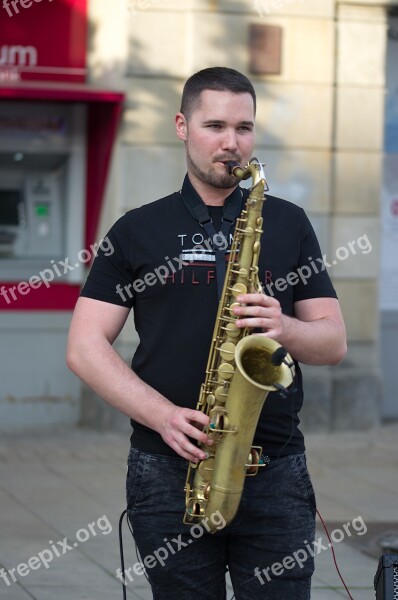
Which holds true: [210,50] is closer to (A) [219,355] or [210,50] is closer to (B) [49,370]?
(B) [49,370]

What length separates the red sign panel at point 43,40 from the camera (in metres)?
9.10

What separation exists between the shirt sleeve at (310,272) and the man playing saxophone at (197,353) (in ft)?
0.10

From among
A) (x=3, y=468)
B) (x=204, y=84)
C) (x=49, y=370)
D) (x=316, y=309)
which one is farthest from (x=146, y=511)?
(x=49, y=370)

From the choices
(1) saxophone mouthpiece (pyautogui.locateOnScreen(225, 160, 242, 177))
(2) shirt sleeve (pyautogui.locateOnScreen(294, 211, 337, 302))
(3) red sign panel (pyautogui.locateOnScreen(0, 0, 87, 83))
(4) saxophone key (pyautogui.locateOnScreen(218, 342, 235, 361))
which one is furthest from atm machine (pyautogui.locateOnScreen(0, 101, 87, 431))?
(4) saxophone key (pyautogui.locateOnScreen(218, 342, 235, 361))

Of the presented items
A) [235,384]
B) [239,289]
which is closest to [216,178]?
[239,289]

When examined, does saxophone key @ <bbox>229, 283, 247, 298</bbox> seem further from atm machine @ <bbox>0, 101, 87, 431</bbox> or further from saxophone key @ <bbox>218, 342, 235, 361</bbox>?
atm machine @ <bbox>0, 101, 87, 431</bbox>

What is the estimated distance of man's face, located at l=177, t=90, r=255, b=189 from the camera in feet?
11.0

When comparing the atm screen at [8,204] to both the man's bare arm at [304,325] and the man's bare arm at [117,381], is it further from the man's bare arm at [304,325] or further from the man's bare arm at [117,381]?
the man's bare arm at [304,325]

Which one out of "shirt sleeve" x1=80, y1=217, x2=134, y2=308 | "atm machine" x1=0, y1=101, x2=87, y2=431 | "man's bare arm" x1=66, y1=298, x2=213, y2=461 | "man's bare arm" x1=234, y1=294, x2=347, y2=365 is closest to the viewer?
"man's bare arm" x1=234, y1=294, x2=347, y2=365

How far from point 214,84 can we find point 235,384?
2.82ft

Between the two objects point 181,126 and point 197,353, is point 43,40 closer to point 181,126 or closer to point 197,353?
point 181,126

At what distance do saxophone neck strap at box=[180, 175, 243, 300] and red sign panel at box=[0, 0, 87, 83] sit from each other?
5957mm

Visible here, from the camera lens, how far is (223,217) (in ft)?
11.3

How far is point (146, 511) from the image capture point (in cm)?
341
